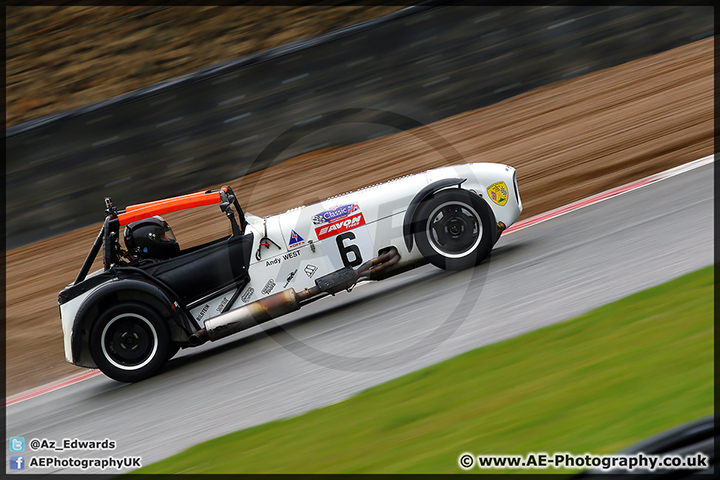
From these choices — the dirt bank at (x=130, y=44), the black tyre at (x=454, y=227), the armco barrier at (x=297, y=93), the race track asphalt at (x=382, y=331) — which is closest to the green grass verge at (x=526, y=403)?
the race track asphalt at (x=382, y=331)

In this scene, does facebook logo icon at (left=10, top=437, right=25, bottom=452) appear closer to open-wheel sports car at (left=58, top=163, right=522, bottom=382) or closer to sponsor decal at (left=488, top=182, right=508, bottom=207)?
open-wheel sports car at (left=58, top=163, right=522, bottom=382)

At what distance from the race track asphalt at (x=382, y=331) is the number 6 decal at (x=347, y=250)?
0.50 meters

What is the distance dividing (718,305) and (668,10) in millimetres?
9570

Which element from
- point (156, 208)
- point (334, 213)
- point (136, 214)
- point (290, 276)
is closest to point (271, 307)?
point (290, 276)

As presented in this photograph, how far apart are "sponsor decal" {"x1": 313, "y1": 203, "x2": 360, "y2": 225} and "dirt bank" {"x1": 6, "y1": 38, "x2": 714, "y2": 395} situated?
308 cm

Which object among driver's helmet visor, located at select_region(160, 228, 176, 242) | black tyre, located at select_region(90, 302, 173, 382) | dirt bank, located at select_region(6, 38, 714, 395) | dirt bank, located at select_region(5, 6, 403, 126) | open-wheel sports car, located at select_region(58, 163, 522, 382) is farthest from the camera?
dirt bank, located at select_region(5, 6, 403, 126)

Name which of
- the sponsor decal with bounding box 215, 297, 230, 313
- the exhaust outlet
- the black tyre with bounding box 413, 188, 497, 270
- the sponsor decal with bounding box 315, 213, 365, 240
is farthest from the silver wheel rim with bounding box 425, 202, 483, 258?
the sponsor decal with bounding box 215, 297, 230, 313

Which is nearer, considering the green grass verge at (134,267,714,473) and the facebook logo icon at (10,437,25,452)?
the green grass verge at (134,267,714,473)

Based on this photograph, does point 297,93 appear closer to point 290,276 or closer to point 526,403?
point 290,276

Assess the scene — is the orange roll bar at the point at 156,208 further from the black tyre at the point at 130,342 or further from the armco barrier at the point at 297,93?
the armco barrier at the point at 297,93

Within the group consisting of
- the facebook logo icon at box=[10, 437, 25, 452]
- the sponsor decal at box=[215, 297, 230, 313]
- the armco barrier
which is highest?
the armco barrier

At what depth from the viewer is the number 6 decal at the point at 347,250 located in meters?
6.89

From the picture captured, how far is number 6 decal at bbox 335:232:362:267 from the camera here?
689cm

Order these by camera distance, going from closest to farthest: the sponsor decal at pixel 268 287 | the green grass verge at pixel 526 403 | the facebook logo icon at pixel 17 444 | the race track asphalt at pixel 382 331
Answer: the green grass verge at pixel 526 403, the race track asphalt at pixel 382 331, the facebook logo icon at pixel 17 444, the sponsor decal at pixel 268 287
